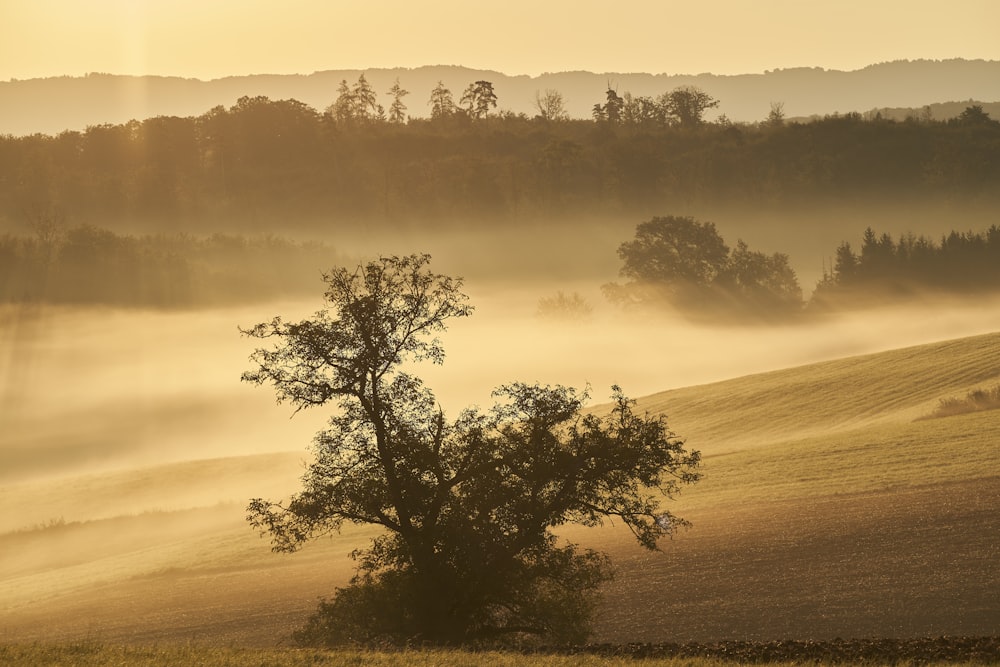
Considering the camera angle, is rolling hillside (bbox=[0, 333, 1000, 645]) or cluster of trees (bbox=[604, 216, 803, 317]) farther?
cluster of trees (bbox=[604, 216, 803, 317])

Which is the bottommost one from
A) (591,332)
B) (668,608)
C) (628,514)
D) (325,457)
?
(668,608)

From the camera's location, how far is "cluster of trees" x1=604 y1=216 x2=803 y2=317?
151 metres

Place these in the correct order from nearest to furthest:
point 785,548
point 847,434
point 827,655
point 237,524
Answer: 1. point 827,655
2. point 785,548
3. point 847,434
4. point 237,524

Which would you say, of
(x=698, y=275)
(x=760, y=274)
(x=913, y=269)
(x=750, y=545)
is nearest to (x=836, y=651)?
(x=750, y=545)

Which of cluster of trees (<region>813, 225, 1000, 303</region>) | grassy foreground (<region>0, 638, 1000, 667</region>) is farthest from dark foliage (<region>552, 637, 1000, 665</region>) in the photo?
cluster of trees (<region>813, 225, 1000, 303</region>)

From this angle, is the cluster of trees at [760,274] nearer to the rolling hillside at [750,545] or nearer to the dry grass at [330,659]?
the rolling hillside at [750,545]

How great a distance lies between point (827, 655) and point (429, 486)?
9.01 m

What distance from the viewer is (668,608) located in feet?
105

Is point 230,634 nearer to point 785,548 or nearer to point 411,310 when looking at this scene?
point 411,310

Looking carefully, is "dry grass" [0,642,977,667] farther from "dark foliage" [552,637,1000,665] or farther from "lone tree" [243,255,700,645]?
"lone tree" [243,255,700,645]

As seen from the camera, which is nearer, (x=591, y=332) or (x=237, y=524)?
(x=237, y=524)

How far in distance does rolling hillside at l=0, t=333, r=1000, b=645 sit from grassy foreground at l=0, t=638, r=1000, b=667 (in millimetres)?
4498

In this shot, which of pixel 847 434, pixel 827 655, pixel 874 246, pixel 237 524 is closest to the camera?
pixel 827 655

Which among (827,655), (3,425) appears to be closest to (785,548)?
(827,655)
